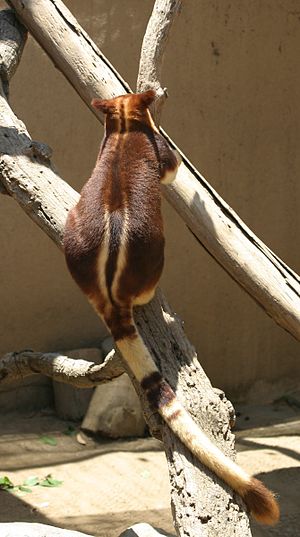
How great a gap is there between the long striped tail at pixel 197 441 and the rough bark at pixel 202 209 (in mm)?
909

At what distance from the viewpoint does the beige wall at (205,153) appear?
24.8ft

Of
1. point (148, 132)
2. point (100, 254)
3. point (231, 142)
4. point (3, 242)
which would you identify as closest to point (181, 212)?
point (148, 132)

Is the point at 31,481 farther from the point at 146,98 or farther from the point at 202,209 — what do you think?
the point at 146,98

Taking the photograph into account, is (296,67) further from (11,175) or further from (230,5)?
(11,175)

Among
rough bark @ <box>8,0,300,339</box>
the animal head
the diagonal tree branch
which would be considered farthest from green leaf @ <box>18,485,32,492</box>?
the animal head

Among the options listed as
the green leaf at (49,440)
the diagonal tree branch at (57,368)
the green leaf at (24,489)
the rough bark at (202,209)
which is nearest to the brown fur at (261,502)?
the rough bark at (202,209)

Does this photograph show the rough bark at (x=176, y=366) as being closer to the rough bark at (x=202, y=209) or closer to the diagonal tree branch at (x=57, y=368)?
the rough bark at (x=202, y=209)

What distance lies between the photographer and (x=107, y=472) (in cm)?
671

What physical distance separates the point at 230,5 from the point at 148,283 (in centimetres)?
512

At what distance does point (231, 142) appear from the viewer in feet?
27.2

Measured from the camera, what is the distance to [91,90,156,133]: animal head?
13.5 feet

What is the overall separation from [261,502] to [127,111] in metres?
1.89

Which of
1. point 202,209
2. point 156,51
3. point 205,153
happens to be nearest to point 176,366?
point 202,209

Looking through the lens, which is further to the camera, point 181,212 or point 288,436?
point 288,436
